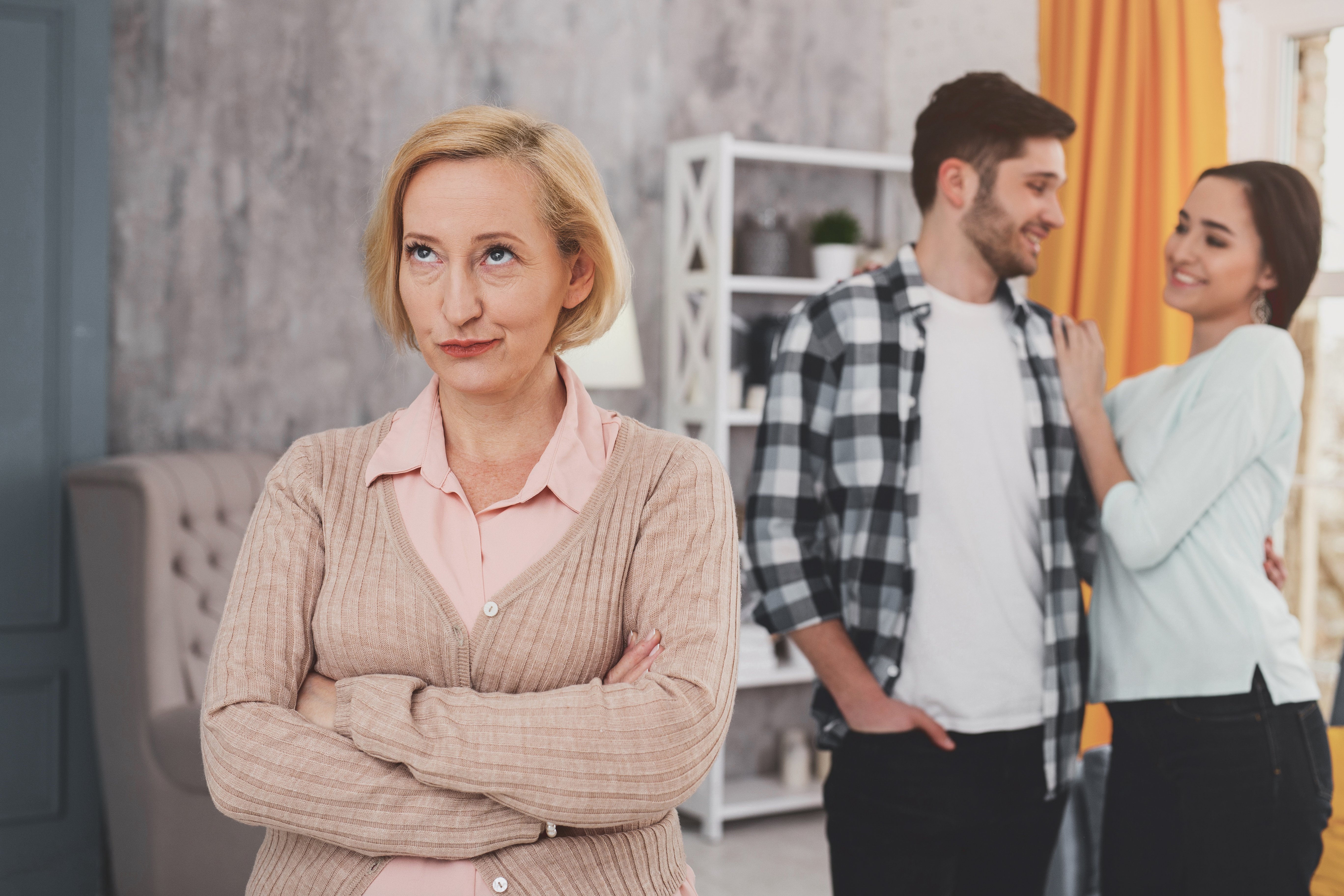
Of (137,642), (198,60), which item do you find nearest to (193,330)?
(198,60)

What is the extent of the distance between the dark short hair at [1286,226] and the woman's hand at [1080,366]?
282 millimetres

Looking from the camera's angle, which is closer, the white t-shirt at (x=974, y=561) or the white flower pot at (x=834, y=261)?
the white t-shirt at (x=974, y=561)

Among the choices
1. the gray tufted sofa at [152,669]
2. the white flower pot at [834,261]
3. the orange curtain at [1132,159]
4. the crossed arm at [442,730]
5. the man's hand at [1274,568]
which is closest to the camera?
the crossed arm at [442,730]

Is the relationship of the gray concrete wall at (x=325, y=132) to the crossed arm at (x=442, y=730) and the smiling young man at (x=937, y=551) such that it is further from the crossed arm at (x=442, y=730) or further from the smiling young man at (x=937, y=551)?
the crossed arm at (x=442, y=730)

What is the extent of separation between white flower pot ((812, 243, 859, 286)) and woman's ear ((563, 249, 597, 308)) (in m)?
2.59

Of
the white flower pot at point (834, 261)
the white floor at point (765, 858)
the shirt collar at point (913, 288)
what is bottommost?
the white floor at point (765, 858)

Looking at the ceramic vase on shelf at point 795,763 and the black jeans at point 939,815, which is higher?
the black jeans at point 939,815

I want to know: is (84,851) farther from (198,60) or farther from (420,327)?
(420,327)

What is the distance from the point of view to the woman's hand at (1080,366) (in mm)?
1891

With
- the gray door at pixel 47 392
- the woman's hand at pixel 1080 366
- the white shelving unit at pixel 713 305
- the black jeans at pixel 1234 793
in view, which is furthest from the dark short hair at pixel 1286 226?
the gray door at pixel 47 392

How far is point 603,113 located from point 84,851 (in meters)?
2.54

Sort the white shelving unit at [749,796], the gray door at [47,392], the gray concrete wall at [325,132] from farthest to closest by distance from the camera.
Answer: the white shelving unit at [749,796] → the gray concrete wall at [325,132] → the gray door at [47,392]

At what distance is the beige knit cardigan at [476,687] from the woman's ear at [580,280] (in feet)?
0.51

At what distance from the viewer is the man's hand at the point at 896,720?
1.70 m
